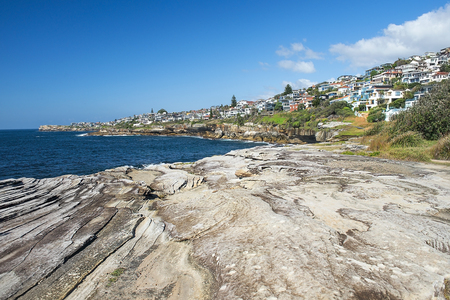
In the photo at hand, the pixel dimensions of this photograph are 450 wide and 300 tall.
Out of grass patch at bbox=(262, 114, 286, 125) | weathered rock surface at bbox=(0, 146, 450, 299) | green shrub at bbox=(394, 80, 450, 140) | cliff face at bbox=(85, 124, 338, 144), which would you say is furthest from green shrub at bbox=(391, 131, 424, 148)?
grass patch at bbox=(262, 114, 286, 125)

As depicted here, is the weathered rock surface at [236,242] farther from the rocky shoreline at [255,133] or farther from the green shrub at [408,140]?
the rocky shoreline at [255,133]

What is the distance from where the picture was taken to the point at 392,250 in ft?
20.5

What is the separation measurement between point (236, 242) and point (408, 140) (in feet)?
79.5

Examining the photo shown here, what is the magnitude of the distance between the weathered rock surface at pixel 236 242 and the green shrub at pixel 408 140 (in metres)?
11.1

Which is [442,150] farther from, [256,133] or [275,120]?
[275,120]

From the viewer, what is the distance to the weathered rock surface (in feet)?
17.4

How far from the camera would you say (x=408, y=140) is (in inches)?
910

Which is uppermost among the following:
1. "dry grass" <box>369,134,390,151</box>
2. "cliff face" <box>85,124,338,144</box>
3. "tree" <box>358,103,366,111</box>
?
"tree" <box>358,103,366,111</box>

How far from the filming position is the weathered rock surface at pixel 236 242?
17.4 feet

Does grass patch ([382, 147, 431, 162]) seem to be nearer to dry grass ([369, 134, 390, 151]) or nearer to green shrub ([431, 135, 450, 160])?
green shrub ([431, 135, 450, 160])

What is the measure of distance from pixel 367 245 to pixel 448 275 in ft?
5.68

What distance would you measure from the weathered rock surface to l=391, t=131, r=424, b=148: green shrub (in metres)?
11.1

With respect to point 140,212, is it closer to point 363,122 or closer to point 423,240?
point 423,240

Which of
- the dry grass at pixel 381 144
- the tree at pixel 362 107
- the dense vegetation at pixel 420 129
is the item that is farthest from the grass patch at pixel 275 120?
the dense vegetation at pixel 420 129
